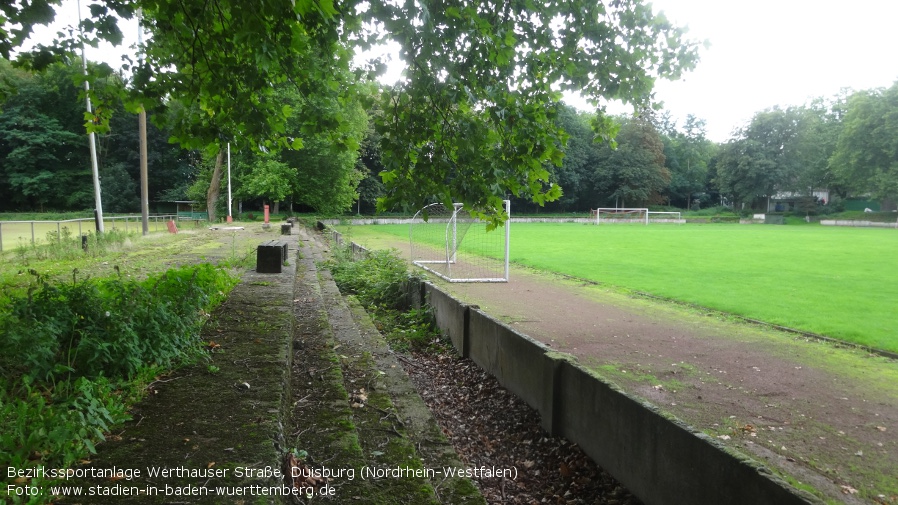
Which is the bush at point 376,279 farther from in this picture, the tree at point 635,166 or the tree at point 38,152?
the tree at point 635,166

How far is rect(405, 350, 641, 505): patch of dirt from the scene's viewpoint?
423 centimetres

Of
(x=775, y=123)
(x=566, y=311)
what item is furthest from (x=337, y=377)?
(x=775, y=123)

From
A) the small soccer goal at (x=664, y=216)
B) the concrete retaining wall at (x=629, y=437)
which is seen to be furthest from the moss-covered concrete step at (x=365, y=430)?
the small soccer goal at (x=664, y=216)

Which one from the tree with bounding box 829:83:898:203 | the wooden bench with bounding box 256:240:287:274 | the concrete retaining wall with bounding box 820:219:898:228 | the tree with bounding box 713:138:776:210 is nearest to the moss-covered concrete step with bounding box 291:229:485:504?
the wooden bench with bounding box 256:240:287:274

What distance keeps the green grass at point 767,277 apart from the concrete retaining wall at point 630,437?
189 inches

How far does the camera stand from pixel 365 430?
3949 millimetres

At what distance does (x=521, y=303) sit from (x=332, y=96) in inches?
209

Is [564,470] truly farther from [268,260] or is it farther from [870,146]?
[870,146]

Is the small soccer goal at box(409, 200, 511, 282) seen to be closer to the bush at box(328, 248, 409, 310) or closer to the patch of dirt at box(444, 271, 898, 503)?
the bush at box(328, 248, 409, 310)

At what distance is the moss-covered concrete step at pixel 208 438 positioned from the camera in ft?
7.43

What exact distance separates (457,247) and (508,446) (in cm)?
1055

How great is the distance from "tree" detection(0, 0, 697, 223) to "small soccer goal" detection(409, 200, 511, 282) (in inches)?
170

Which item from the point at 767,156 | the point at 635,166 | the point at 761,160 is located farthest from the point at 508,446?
the point at 767,156

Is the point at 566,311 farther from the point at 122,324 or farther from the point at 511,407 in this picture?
the point at 122,324
